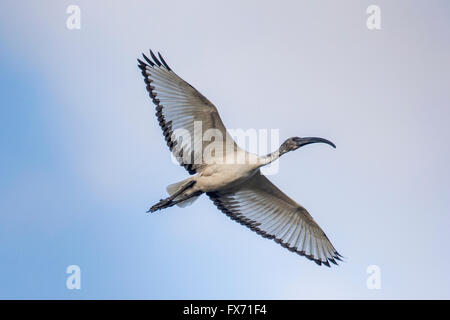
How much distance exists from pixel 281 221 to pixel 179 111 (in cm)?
259

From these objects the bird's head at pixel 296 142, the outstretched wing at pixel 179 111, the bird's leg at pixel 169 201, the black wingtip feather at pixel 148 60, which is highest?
the black wingtip feather at pixel 148 60

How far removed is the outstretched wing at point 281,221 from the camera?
52.2ft

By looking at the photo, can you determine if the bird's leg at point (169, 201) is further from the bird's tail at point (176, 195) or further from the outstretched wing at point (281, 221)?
the outstretched wing at point (281, 221)

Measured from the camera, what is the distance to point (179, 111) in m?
15.0

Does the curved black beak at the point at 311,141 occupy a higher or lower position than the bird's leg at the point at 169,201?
higher

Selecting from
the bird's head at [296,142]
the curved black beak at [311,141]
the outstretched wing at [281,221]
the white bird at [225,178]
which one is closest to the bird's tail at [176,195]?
the white bird at [225,178]

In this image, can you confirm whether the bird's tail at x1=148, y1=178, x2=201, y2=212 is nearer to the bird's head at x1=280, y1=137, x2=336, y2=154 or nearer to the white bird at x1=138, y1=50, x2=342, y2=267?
the white bird at x1=138, y1=50, x2=342, y2=267

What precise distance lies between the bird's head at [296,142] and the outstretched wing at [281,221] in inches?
44.6

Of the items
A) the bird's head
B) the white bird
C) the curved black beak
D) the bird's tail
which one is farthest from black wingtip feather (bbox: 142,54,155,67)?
the curved black beak

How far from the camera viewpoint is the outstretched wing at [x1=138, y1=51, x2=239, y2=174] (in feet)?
48.8
